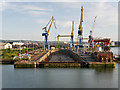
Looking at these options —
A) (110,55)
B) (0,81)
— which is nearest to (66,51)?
(110,55)

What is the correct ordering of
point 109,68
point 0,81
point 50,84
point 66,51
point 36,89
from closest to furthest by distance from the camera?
point 36,89, point 50,84, point 0,81, point 109,68, point 66,51

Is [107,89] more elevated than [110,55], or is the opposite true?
[110,55]

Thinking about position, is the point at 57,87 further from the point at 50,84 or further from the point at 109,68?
the point at 109,68

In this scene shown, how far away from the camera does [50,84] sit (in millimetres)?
15750

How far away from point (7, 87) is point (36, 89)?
9.54 feet

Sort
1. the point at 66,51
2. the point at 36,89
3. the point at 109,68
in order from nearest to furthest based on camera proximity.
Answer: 1. the point at 36,89
2. the point at 109,68
3. the point at 66,51

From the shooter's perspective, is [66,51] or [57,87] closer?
[57,87]

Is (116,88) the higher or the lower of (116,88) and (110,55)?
the lower

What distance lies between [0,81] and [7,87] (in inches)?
109

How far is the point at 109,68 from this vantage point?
24250mm

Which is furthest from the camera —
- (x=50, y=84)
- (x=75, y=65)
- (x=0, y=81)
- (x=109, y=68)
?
(x=75, y=65)

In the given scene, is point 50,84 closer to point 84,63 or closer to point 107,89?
point 107,89

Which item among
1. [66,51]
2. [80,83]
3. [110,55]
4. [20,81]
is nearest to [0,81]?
[20,81]

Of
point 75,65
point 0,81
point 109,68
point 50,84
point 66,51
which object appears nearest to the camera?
point 50,84
